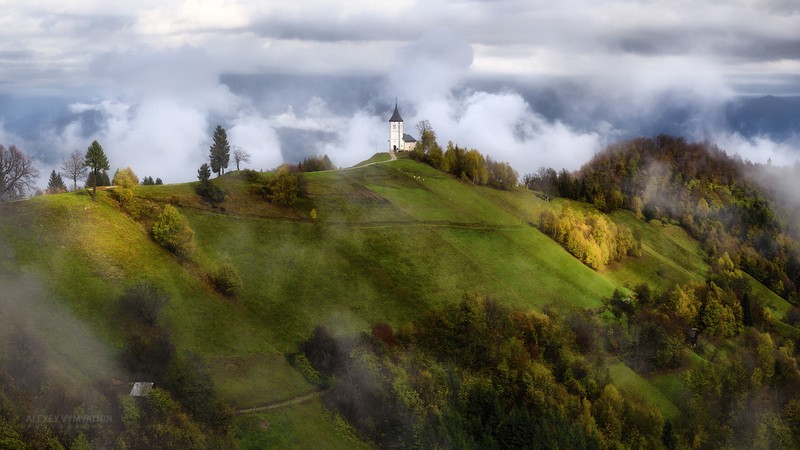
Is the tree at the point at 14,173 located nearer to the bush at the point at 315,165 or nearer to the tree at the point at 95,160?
the tree at the point at 95,160

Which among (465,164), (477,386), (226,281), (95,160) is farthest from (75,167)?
(465,164)

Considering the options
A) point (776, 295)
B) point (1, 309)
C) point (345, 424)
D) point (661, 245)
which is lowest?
point (776, 295)

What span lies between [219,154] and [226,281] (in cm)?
4186

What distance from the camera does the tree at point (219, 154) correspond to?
425 ft

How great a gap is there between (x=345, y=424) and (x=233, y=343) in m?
16.9

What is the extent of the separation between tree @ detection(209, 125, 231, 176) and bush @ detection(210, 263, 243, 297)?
38903mm

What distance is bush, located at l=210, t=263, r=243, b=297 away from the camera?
94062mm

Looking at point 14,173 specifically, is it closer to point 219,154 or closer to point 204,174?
point 204,174

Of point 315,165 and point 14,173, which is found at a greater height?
point 14,173

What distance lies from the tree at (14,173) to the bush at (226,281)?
104ft

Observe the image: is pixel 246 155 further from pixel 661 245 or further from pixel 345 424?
pixel 661 245

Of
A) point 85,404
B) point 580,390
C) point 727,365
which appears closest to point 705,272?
point 727,365

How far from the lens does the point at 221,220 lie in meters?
108

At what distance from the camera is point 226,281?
309 feet
